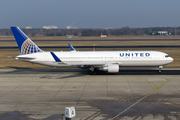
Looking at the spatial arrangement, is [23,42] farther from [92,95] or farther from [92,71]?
[92,95]

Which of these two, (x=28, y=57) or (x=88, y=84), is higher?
(x=28, y=57)

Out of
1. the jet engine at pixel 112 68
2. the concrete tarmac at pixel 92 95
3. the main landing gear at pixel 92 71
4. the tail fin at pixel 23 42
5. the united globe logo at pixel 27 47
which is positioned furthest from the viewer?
the united globe logo at pixel 27 47

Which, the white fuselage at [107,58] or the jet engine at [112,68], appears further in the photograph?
the white fuselage at [107,58]

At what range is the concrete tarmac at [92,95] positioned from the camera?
20.9m

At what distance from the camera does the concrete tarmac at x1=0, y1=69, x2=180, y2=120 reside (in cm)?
2088

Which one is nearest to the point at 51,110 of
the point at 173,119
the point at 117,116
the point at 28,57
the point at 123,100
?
the point at 117,116

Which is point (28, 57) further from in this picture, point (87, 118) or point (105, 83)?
point (87, 118)

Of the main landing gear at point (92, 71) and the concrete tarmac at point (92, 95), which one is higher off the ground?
the main landing gear at point (92, 71)

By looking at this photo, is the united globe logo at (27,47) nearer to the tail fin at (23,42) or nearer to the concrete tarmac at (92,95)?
the tail fin at (23,42)

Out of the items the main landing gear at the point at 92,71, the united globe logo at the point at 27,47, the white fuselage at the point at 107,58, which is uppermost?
the united globe logo at the point at 27,47

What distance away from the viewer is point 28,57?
40.4 metres

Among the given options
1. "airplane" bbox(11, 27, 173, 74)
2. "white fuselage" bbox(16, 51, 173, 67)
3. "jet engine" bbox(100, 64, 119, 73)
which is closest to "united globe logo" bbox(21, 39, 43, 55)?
"airplane" bbox(11, 27, 173, 74)

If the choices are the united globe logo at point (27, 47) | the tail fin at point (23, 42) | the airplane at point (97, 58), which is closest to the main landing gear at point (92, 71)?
the airplane at point (97, 58)

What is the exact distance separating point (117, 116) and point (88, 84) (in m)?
13.0
